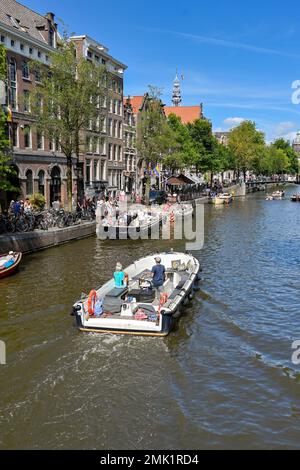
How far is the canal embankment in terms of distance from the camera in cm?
2592

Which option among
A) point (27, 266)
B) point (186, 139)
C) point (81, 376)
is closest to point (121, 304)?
point (81, 376)

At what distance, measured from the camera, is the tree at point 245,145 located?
366ft

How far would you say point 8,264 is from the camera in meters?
22.1

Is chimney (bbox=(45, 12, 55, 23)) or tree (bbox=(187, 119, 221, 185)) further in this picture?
tree (bbox=(187, 119, 221, 185))

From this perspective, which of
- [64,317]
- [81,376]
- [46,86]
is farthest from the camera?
[46,86]

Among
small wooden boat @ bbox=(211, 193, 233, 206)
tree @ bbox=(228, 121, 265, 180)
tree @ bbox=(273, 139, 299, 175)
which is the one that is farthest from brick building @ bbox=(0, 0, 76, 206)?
tree @ bbox=(273, 139, 299, 175)

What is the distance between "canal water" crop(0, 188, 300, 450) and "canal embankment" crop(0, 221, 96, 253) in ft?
14.0

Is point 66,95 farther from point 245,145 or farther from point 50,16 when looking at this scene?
point 245,145

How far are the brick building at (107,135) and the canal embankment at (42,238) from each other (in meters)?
18.8

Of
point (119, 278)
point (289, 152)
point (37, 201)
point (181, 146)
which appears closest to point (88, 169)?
point (37, 201)

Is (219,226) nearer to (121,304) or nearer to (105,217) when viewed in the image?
(105,217)

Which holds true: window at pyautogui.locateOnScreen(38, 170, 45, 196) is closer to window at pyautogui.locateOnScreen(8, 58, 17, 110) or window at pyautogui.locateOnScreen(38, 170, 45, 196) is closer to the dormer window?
window at pyautogui.locateOnScreen(8, 58, 17, 110)

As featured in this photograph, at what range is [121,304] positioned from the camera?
15.2 metres

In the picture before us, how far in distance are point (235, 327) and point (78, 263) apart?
11863 mm
